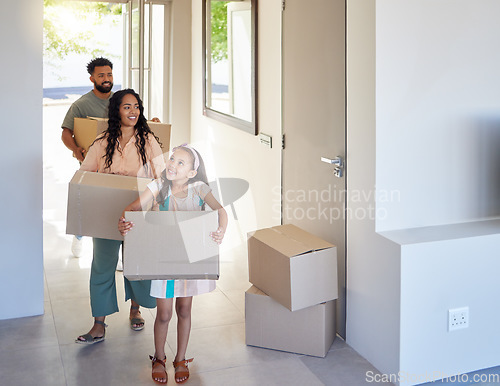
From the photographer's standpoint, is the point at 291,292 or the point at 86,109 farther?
the point at 86,109

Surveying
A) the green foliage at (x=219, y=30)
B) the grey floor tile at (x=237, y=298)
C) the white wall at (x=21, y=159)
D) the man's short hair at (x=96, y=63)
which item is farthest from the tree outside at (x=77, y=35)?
the grey floor tile at (x=237, y=298)

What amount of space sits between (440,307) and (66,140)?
2449 mm

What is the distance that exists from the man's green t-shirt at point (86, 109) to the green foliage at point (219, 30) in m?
1.53

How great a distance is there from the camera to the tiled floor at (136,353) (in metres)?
3.00

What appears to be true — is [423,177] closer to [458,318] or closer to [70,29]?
[458,318]

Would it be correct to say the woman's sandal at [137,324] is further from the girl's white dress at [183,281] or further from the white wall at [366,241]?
the white wall at [366,241]

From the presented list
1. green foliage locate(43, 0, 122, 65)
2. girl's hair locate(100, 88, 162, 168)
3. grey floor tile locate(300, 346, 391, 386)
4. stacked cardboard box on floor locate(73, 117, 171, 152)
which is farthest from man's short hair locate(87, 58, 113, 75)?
green foliage locate(43, 0, 122, 65)

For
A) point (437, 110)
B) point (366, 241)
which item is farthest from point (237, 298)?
point (437, 110)

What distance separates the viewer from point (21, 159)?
3.59 meters

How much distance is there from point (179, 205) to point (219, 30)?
3019 millimetres

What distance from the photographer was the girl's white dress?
2867mm

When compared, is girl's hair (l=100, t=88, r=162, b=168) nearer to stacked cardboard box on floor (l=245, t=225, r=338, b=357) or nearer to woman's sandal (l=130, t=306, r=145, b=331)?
stacked cardboard box on floor (l=245, t=225, r=338, b=357)

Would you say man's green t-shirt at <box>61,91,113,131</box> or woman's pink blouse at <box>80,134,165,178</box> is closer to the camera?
woman's pink blouse at <box>80,134,165,178</box>

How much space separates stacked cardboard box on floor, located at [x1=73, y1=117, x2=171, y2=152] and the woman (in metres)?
0.33
